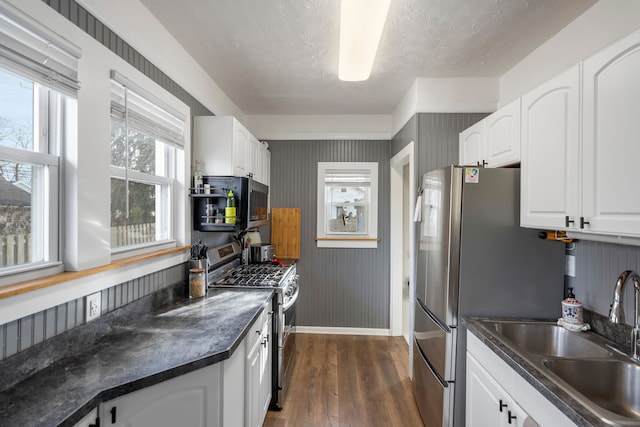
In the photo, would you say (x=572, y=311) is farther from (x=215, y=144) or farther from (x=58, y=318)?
(x=215, y=144)

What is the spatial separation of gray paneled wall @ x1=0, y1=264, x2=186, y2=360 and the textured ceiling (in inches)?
62.2

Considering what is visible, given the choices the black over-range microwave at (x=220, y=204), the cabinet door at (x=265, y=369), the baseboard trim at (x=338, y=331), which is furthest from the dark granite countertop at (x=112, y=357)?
the baseboard trim at (x=338, y=331)

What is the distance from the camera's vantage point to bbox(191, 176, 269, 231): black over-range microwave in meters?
2.40

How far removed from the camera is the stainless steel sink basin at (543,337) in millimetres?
1643

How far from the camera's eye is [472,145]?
2.48 metres

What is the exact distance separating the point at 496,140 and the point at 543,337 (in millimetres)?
1243

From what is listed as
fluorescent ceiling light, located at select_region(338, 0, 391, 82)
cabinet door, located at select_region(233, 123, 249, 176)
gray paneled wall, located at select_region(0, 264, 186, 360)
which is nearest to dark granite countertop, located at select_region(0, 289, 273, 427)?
gray paneled wall, located at select_region(0, 264, 186, 360)

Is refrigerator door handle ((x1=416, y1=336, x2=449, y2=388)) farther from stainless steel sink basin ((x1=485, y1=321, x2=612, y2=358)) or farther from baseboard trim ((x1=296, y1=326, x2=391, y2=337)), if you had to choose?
baseboard trim ((x1=296, y1=326, x2=391, y2=337))

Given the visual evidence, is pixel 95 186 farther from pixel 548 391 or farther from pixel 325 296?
pixel 325 296

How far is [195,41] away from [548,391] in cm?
268

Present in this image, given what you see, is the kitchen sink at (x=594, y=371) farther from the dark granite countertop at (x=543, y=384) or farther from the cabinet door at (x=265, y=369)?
the cabinet door at (x=265, y=369)

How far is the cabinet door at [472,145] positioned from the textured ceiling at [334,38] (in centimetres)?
53

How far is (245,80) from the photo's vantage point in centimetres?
283

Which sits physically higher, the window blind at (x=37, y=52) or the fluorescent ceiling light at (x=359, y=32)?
the fluorescent ceiling light at (x=359, y=32)
